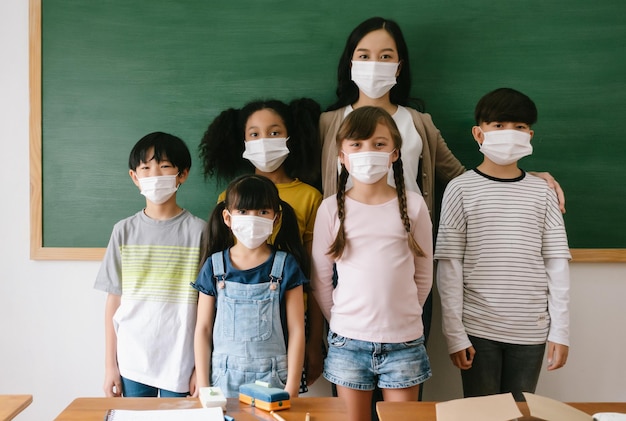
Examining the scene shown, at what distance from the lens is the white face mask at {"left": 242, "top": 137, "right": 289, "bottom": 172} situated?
2.14 meters

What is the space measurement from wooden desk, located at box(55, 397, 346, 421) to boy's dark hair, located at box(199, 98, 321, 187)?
109cm

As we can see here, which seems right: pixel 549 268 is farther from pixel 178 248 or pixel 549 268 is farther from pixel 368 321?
pixel 178 248

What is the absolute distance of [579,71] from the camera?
2410 millimetres

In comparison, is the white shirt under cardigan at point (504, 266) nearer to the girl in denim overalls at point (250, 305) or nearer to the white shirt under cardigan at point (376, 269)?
the white shirt under cardigan at point (376, 269)

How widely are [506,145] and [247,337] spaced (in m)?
1.11

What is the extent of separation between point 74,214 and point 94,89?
1.78ft

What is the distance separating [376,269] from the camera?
5.98 ft

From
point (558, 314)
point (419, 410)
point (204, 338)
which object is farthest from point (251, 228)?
point (558, 314)

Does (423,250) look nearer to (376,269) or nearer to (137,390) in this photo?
(376,269)

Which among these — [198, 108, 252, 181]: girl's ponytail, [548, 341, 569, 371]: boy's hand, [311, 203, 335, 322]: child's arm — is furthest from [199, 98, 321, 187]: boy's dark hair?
[548, 341, 569, 371]: boy's hand

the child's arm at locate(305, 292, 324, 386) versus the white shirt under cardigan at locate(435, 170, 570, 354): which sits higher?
the white shirt under cardigan at locate(435, 170, 570, 354)

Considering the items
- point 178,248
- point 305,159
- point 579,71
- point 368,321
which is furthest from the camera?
point 579,71

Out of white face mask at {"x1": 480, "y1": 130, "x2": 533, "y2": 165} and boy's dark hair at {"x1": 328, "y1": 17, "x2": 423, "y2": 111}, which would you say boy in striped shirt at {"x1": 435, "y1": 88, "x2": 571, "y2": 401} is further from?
boy's dark hair at {"x1": 328, "y1": 17, "x2": 423, "y2": 111}

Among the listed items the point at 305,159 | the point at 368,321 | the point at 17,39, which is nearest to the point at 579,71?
the point at 305,159
